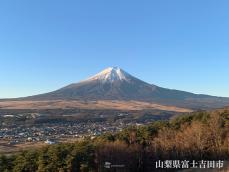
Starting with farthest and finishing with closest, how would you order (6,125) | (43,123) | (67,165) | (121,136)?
(43,123) < (6,125) < (121,136) < (67,165)

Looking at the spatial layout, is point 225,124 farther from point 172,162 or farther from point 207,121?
point 172,162

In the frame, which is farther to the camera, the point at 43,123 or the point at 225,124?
the point at 43,123

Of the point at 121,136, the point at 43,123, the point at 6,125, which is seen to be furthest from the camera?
the point at 43,123

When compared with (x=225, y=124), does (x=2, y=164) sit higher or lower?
lower

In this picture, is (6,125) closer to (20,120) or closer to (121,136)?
(20,120)

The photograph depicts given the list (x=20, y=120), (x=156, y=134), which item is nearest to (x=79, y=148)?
(x=156, y=134)

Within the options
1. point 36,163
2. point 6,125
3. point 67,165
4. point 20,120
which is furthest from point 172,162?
point 20,120
